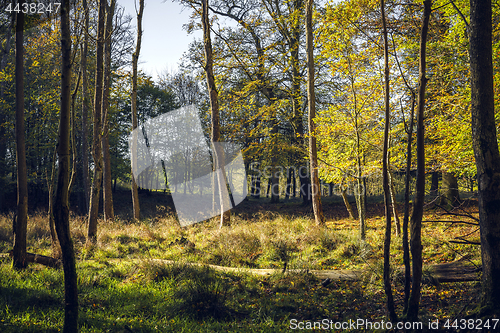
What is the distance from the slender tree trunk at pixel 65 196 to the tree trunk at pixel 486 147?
189 inches

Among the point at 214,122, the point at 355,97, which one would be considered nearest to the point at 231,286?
the point at 355,97

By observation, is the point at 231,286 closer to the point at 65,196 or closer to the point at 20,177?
the point at 65,196

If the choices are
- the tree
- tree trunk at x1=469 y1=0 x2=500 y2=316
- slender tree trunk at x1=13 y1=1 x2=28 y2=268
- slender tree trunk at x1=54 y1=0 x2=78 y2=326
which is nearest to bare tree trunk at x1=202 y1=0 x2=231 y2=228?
the tree

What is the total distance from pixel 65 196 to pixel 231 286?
3437mm

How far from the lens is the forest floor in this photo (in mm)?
4148

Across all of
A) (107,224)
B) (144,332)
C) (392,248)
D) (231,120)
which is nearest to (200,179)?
(231,120)

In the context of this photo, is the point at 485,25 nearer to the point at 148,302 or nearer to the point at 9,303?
the point at 148,302

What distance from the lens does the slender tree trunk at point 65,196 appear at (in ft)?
10.4

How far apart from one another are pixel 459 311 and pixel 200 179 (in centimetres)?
3325

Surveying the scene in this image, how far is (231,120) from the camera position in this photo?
55.0 ft

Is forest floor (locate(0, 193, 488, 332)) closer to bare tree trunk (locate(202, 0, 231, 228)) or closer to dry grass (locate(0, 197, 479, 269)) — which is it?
dry grass (locate(0, 197, 479, 269))

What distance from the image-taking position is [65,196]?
10.6 feet

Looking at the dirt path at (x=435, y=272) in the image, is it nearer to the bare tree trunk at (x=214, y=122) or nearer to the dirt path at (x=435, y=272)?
the dirt path at (x=435, y=272)

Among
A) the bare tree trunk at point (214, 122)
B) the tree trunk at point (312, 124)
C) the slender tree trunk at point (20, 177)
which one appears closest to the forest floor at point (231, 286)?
the slender tree trunk at point (20, 177)
